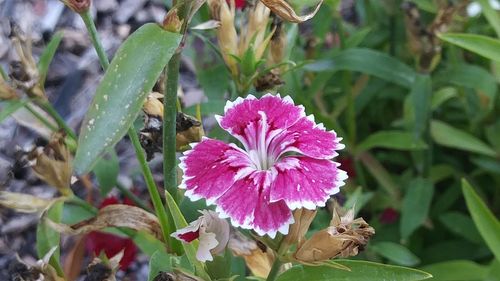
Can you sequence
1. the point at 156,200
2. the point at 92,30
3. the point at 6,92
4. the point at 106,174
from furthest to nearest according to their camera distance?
1. the point at 106,174
2. the point at 6,92
3. the point at 156,200
4. the point at 92,30

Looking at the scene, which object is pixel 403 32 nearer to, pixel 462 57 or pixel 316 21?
pixel 462 57

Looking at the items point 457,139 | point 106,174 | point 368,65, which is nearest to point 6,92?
point 106,174

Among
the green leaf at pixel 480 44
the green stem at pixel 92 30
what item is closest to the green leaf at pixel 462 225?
the green leaf at pixel 480 44

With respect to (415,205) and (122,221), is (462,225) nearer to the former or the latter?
(415,205)

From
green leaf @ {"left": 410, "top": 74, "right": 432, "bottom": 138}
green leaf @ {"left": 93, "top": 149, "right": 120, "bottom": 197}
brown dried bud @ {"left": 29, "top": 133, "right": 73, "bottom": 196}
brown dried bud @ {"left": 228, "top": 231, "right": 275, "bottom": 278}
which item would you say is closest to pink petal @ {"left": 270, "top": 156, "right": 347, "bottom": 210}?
brown dried bud @ {"left": 228, "top": 231, "right": 275, "bottom": 278}

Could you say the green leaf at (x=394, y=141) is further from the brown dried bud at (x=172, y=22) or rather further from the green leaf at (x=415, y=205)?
the brown dried bud at (x=172, y=22)

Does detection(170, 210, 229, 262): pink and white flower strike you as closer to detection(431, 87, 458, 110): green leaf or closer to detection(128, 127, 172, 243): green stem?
detection(128, 127, 172, 243): green stem

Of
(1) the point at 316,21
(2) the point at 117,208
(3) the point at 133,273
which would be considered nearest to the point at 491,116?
(1) the point at 316,21
